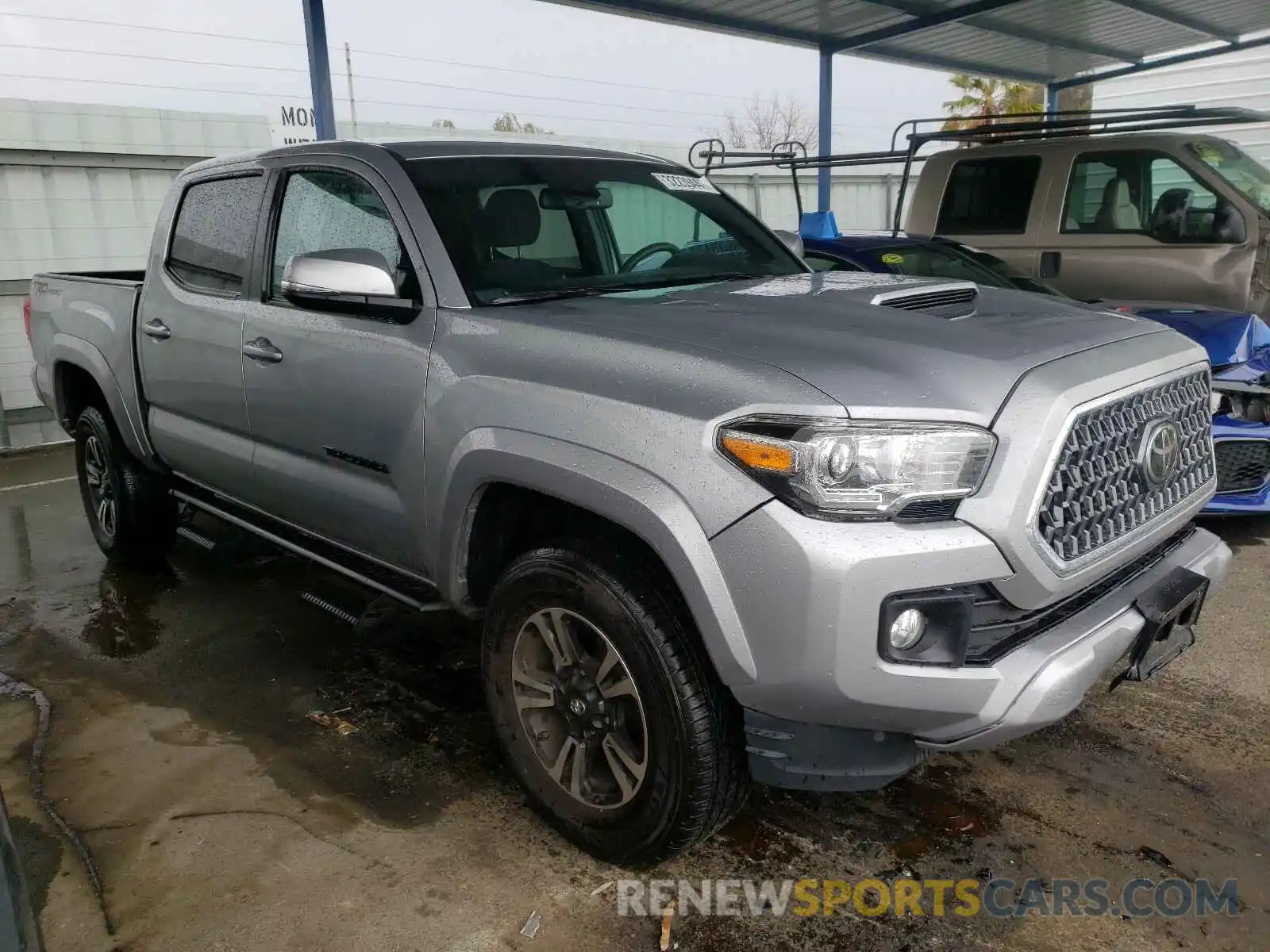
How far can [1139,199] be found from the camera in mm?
6863

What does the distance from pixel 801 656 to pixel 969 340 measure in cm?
89

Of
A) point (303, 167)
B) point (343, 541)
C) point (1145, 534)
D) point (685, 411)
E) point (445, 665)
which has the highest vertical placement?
point (303, 167)

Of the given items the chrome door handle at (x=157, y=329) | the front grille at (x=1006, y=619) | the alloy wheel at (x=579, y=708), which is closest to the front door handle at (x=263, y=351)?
the chrome door handle at (x=157, y=329)

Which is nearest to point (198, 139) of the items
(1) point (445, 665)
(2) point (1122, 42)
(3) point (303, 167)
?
(3) point (303, 167)

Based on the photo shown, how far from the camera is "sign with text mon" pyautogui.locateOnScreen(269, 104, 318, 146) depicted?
9477 millimetres

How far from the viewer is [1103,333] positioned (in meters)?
2.68

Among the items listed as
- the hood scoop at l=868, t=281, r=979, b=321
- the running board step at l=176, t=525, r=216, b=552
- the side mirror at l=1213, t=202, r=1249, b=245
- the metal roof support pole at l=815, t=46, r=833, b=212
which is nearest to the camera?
the hood scoop at l=868, t=281, r=979, b=321

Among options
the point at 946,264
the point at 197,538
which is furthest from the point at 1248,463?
the point at 197,538

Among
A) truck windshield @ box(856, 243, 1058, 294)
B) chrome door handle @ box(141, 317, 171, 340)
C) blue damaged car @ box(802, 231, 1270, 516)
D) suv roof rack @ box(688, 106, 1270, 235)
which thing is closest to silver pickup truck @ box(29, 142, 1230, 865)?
chrome door handle @ box(141, 317, 171, 340)

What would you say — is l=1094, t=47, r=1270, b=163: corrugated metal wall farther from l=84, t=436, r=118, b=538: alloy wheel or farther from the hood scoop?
l=84, t=436, r=118, b=538: alloy wheel

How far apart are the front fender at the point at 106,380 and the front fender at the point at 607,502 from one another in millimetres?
2497

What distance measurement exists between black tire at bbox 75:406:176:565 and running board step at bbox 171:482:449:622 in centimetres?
56

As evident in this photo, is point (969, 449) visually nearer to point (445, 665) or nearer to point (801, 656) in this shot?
point (801, 656)

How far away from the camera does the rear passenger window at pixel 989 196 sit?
735 centimetres
